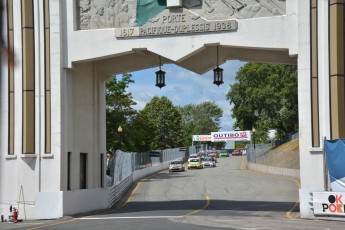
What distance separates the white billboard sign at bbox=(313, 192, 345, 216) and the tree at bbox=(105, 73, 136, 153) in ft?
142

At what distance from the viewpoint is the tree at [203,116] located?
17350cm

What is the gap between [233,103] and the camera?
3445 inches

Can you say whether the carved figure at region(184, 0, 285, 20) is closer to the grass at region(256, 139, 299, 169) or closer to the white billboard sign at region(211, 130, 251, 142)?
the grass at region(256, 139, 299, 169)

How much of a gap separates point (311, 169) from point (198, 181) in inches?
1288

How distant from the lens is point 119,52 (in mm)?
24625

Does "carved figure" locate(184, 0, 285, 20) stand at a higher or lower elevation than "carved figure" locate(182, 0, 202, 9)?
lower

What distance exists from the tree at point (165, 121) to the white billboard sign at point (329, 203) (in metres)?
98.8

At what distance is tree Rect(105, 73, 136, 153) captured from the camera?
63.2m

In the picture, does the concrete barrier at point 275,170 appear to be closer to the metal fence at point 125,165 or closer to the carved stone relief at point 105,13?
the metal fence at point 125,165

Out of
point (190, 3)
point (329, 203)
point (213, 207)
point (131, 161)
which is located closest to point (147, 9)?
point (190, 3)

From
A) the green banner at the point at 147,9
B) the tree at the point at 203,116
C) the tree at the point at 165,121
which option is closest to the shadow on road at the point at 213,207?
the green banner at the point at 147,9

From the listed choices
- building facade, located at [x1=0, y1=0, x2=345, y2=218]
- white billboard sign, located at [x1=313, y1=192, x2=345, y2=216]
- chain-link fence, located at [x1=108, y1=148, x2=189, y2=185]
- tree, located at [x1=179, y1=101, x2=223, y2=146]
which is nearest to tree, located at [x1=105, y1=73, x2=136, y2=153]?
chain-link fence, located at [x1=108, y1=148, x2=189, y2=185]

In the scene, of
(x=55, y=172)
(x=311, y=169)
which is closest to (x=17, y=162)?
(x=55, y=172)

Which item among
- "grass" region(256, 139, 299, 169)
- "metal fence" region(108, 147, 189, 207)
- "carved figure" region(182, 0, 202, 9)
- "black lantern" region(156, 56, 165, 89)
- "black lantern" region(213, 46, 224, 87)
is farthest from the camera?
"grass" region(256, 139, 299, 169)
